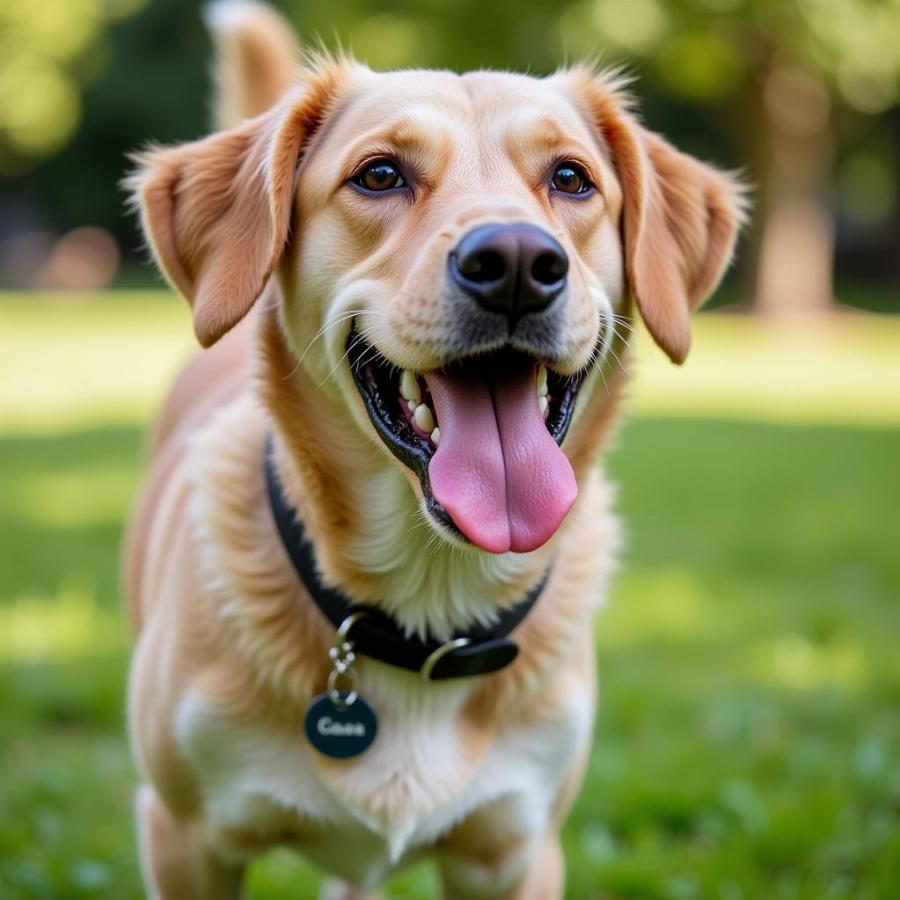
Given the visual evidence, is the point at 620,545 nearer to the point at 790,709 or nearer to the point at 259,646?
the point at 259,646

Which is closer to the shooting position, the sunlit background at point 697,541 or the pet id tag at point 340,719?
the pet id tag at point 340,719

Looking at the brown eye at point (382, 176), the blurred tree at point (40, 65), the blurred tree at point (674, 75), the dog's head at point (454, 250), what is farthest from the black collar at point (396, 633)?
the blurred tree at point (40, 65)

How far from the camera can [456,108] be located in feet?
9.54

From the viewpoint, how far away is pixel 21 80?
113 feet

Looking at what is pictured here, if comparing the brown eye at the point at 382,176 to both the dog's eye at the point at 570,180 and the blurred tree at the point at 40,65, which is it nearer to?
the dog's eye at the point at 570,180

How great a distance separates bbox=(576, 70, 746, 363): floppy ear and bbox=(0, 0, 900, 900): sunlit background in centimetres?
17

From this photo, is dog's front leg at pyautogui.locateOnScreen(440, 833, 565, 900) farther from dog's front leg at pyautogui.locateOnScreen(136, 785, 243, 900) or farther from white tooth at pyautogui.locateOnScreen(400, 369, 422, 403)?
white tooth at pyautogui.locateOnScreen(400, 369, 422, 403)

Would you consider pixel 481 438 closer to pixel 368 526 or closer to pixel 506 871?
pixel 368 526

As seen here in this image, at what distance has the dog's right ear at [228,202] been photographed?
2.85m

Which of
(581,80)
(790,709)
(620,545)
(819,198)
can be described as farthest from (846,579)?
(819,198)

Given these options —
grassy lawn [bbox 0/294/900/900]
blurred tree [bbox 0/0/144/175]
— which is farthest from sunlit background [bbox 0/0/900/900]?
blurred tree [bbox 0/0/144/175]

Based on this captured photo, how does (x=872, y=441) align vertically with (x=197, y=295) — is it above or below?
below

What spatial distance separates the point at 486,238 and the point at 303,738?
46.7 inches

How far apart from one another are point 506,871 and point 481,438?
1.08 metres
